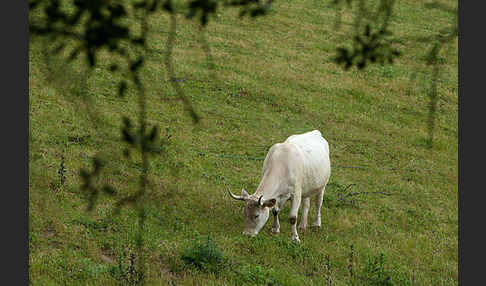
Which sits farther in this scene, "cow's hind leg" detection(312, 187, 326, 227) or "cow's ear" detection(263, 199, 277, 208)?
"cow's hind leg" detection(312, 187, 326, 227)

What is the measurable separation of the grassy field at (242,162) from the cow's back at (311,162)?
3.61ft

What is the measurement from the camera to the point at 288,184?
47.0ft

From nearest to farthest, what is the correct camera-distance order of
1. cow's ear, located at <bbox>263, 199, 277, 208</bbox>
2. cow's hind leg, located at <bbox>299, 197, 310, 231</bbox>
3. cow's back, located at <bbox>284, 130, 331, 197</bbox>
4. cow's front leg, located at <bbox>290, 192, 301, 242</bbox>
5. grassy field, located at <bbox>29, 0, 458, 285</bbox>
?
grassy field, located at <bbox>29, 0, 458, 285</bbox> < cow's ear, located at <bbox>263, 199, 277, 208</bbox> < cow's front leg, located at <bbox>290, 192, 301, 242</bbox> < cow's back, located at <bbox>284, 130, 331, 197</bbox> < cow's hind leg, located at <bbox>299, 197, 310, 231</bbox>

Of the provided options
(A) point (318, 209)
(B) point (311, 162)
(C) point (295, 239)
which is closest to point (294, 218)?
(C) point (295, 239)

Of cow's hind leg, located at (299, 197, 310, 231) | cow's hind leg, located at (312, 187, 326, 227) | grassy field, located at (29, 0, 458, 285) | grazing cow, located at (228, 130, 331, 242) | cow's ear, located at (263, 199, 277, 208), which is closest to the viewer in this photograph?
grassy field, located at (29, 0, 458, 285)

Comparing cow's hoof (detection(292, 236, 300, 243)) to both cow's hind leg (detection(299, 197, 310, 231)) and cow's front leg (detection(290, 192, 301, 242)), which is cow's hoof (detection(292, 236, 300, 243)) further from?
cow's hind leg (detection(299, 197, 310, 231))

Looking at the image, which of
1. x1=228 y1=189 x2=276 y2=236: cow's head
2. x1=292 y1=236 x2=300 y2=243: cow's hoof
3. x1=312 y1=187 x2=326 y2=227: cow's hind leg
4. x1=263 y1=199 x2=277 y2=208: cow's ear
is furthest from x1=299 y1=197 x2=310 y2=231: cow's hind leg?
x1=263 y1=199 x2=277 y2=208: cow's ear

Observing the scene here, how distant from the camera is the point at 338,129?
76.3 ft

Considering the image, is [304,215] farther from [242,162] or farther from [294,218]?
[242,162]

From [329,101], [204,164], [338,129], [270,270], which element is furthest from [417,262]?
[329,101]

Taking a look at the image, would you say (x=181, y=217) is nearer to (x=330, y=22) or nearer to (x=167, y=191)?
(x=167, y=191)

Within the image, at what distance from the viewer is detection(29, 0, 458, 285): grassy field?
40.5 feet

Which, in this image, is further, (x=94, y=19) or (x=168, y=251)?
(x=168, y=251)

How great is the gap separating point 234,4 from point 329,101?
781 inches
